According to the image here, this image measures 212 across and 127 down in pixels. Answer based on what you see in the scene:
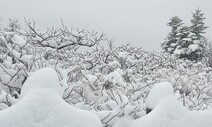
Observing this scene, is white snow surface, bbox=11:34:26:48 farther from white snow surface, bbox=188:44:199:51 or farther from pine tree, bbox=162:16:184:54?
pine tree, bbox=162:16:184:54

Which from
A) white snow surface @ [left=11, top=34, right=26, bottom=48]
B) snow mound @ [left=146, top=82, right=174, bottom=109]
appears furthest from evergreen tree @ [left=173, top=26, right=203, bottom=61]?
snow mound @ [left=146, top=82, right=174, bottom=109]

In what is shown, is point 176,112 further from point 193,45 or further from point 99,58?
point 193,45

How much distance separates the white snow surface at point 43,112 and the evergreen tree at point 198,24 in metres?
26.9

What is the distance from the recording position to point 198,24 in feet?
90.0

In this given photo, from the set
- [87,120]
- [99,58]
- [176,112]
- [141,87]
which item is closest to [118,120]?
[176,112]

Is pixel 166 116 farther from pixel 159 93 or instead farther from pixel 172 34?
pixel 172 34

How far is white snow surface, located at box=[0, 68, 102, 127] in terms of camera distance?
1.81 meters

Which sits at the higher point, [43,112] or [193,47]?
[43,112]

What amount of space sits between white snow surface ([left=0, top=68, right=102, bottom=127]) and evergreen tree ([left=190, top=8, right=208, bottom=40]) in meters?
26.9

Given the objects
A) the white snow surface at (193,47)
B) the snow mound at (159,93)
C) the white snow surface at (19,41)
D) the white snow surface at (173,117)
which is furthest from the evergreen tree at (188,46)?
the white snow surface at (173,117)

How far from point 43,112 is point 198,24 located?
1081 inches

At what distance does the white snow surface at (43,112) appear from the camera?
181cm

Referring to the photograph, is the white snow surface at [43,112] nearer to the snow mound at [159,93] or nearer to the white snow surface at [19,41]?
the snow mound at [159,93]

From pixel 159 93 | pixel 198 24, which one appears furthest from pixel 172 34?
pixel 159 93
